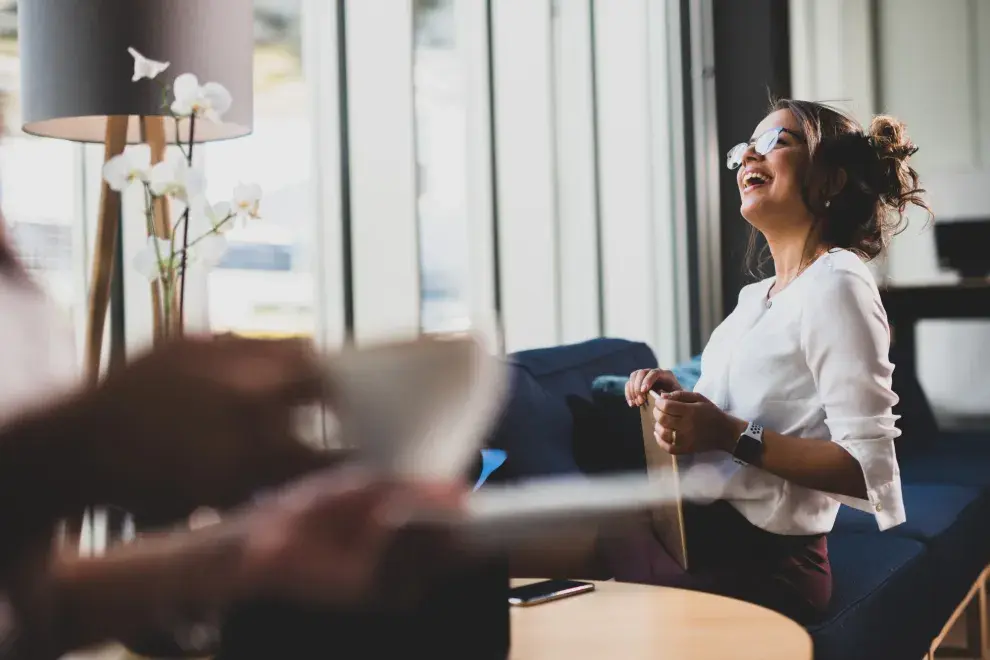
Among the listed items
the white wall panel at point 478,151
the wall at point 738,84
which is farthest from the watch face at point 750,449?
the wall at point 738,84

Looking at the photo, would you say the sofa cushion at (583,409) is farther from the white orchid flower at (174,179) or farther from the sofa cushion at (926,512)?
the white orchid flower at (174,179)

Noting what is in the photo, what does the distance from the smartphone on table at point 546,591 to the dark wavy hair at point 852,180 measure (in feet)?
2.13

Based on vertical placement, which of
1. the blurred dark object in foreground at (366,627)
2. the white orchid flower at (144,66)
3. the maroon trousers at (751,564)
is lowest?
the maroon trousers at (751,564)

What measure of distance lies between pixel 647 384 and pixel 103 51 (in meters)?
0.87

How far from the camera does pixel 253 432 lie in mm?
270

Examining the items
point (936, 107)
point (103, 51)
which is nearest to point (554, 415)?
point (103, 51)

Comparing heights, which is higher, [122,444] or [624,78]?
[624,78]

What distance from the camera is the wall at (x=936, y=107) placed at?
4.43 m

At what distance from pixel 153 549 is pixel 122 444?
1.3 inches

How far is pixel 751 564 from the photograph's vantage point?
146 centimetres

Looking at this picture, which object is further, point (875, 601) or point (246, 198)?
point (875, 601)

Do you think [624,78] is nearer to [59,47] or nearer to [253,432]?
[59,47]

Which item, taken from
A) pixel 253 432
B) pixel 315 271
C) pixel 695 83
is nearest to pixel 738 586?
pixel 315 271

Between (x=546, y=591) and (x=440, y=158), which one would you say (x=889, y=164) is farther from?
(x=440, y=158)
